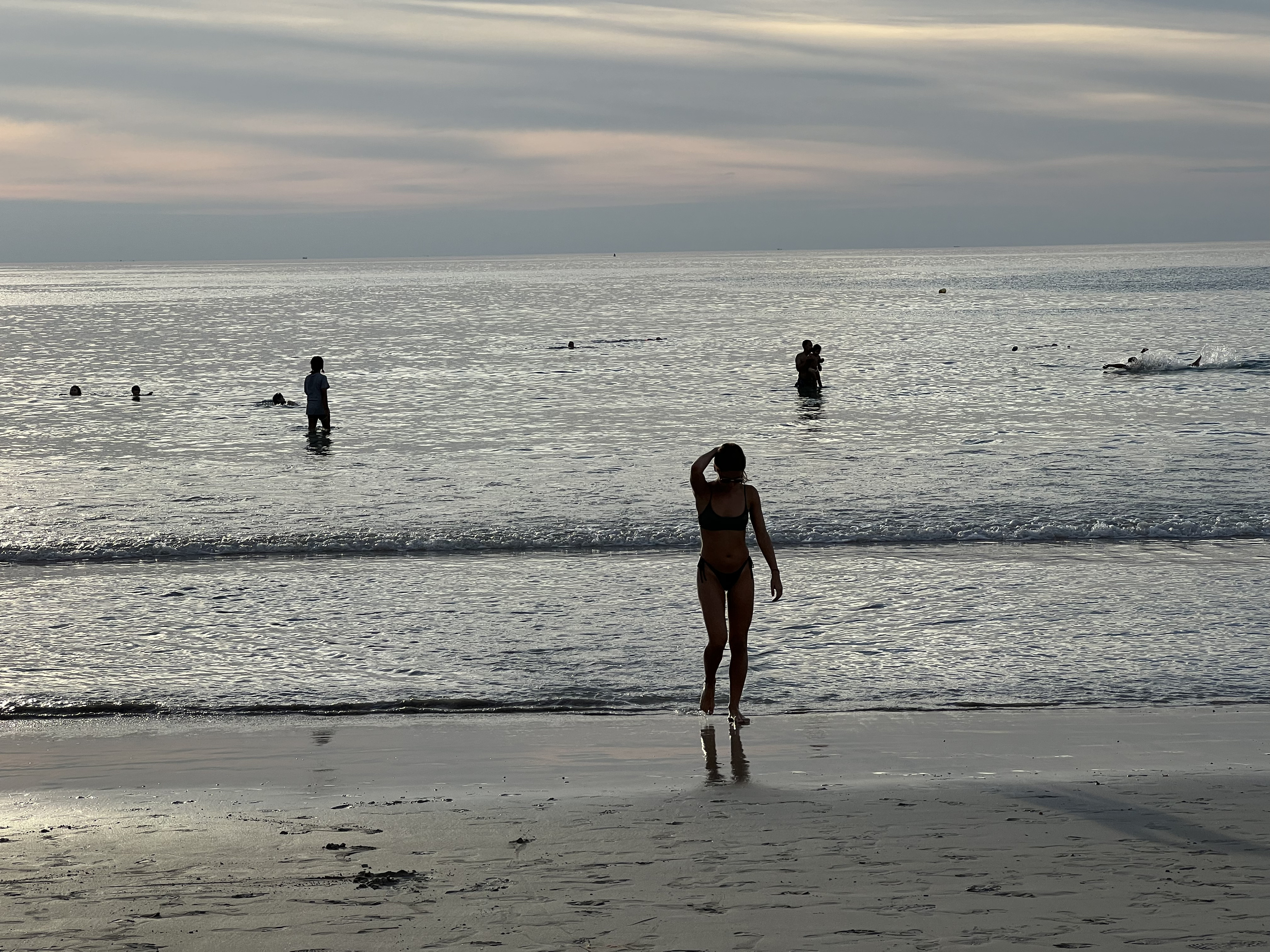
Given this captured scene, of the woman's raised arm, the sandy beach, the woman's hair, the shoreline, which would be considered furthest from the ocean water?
the woman's hair

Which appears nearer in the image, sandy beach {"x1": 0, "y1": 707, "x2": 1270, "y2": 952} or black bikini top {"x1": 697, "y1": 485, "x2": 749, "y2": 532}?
sandy beach {"x1": 0, "y1": 707, "x2": 1270, "y2": 952}

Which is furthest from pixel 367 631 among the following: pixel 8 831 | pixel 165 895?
pixel 165 895

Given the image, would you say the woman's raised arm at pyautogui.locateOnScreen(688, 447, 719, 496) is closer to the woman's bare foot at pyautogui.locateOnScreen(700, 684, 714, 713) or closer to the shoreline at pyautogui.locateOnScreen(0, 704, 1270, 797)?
the woman's bare foot at pyautogui.locateOnScreen(700, 684, 714, 713)

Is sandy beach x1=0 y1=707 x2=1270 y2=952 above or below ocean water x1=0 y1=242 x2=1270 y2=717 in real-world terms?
below

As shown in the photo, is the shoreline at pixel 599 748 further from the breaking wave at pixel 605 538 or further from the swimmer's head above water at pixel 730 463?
the breaking wave at pixel 605 538

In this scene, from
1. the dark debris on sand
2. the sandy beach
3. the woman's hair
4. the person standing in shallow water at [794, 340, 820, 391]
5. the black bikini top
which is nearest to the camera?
the sandy beach

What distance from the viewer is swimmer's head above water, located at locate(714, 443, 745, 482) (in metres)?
7.67

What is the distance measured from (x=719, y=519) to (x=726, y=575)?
37cm

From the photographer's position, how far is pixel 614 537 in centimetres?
1540

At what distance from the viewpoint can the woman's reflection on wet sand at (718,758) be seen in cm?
661

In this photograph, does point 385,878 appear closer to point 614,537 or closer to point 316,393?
point 614,537

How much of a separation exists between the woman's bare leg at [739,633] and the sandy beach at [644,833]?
19 cm

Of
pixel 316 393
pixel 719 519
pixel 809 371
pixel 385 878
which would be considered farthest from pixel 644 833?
pixel 809 371

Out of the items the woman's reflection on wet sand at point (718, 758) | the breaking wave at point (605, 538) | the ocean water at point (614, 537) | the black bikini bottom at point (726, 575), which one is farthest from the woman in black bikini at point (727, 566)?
the breaking wave at point (605, 538)
